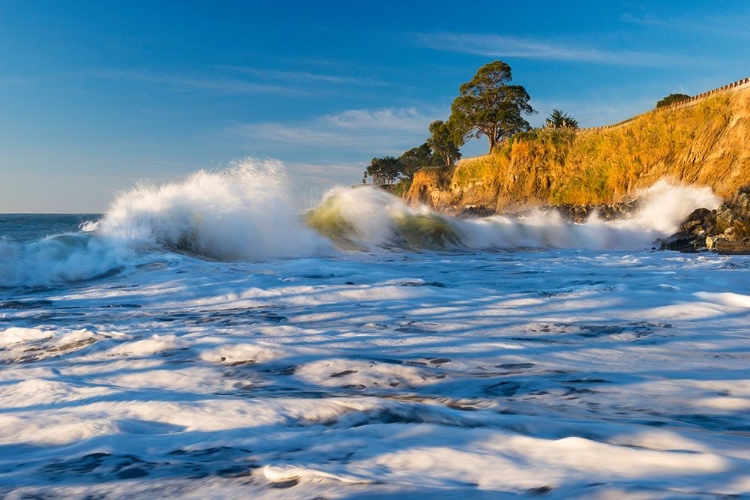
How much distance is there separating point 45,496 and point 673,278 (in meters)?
6.72

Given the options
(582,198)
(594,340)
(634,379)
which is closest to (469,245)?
(594,340)

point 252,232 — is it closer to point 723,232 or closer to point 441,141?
point 723,232

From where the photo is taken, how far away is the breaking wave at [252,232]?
26.7 feet

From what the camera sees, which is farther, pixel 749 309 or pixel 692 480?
pixel 749 309

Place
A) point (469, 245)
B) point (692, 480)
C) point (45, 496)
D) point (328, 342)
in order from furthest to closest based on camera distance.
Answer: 1. point (469, 245)
2. point (328, 342)
3. point (45, 496)
4. point (692, 480)

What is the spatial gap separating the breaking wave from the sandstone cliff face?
17.9 ft

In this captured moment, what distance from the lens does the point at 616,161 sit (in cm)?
3116

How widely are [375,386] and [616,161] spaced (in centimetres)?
3217

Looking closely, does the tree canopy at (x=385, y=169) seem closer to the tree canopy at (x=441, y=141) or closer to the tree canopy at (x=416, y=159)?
the tree canopy at (x=416, y=159)

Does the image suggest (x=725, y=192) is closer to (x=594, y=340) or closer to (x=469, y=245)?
(x=469, y=245)

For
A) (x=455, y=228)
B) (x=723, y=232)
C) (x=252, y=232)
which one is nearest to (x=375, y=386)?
(x=252, y=232)

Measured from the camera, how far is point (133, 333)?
3729mm

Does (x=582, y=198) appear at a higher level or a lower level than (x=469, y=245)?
higher

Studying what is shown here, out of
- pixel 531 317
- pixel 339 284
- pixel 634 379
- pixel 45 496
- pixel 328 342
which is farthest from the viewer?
pixel 339 284
